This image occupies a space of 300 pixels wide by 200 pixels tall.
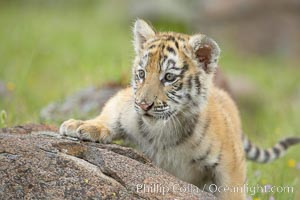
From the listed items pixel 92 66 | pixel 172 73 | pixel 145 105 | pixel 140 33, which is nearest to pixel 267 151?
pixel 140 33

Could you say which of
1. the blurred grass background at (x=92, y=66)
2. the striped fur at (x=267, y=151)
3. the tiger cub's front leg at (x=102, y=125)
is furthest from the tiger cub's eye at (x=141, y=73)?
the striped fur at (x=267, y=151)

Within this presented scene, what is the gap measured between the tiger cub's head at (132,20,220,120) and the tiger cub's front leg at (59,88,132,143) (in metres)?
0.37

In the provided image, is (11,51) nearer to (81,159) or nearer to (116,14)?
(116,14)

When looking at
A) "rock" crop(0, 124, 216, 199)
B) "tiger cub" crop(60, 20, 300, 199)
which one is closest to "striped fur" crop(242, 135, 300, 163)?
"tiger cub" crop(60, 20, 300, 199)

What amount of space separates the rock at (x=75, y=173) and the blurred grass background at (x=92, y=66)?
150cm

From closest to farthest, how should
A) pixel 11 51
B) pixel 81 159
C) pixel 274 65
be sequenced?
pixel 81 159 → pixel 11 51 → pixel 274 65

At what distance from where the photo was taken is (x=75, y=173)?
424 cm

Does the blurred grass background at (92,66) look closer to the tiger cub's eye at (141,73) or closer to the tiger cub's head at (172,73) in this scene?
the tiger cub's head at (172,73)

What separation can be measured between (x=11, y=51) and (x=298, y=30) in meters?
7.82

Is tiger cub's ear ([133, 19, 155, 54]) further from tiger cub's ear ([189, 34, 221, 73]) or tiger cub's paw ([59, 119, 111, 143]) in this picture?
tiger cub's paw ([59, 119, 111, 143])

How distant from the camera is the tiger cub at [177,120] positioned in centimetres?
506

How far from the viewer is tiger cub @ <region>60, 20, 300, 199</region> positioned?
5.06m

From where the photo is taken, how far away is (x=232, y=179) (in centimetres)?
539

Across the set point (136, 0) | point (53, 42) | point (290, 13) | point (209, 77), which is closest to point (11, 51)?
point (53, 42)
